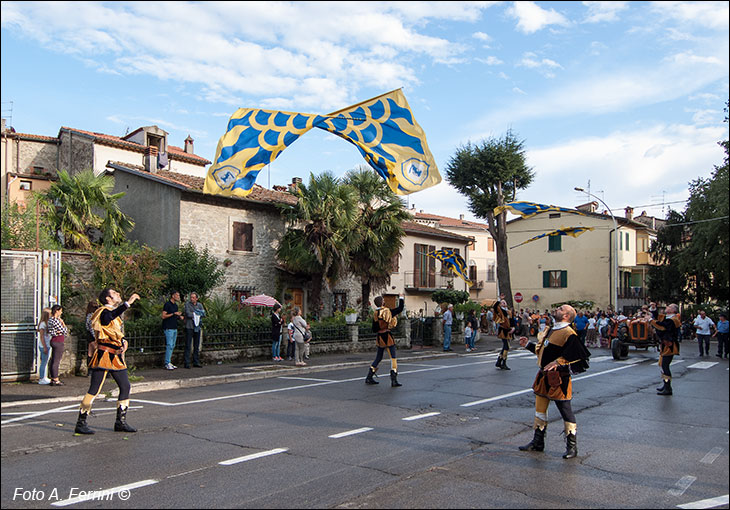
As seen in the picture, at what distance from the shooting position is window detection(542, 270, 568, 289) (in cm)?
5309

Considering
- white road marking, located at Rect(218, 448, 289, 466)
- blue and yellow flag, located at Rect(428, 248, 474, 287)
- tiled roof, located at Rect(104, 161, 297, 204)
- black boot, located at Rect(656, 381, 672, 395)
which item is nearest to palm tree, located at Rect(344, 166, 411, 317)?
tiled roof, located at Rect(104, 161, 297, 204)

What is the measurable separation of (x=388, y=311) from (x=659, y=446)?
20.0 ft

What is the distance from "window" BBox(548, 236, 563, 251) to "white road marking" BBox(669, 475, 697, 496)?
162ft

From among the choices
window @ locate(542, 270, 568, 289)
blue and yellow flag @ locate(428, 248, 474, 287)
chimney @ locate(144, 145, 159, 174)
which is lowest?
window @ locate(542, 270, 568, 289)

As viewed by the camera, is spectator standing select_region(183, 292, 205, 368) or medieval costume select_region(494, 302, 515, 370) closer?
spectator standing select_region(183, 292, 205, 368)

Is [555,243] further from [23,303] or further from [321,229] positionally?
[23,303]

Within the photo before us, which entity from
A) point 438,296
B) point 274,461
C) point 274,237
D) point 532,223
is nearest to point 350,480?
point 274,461

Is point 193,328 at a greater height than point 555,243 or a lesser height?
lesser

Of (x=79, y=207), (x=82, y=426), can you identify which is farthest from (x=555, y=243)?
(x=82, y=426)

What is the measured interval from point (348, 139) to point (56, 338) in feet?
23.7

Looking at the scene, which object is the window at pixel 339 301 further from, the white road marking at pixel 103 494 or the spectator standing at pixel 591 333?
the white road marking at pixel 103 494

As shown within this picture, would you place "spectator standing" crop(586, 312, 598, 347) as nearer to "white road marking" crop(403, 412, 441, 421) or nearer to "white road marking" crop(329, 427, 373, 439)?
"white road marking" crop(403, 412, 441, 421)

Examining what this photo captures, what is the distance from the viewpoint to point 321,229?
1097 inches

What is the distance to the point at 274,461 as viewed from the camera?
660cm
